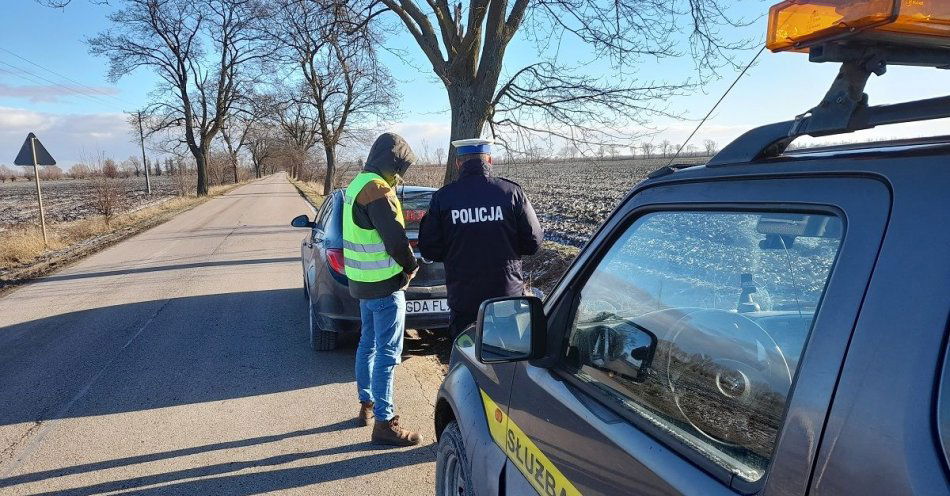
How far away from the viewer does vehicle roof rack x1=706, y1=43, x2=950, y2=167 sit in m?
1.12

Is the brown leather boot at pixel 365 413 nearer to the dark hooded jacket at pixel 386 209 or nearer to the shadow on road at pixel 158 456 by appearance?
the shadow on road at pixel 158 456

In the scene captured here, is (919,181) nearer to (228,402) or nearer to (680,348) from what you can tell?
(680,348)

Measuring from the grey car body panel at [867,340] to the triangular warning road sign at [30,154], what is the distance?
56.2 feet

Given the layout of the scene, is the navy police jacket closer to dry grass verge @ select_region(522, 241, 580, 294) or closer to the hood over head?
the hood over head

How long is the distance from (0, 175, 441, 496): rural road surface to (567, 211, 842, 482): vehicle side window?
6.78ft

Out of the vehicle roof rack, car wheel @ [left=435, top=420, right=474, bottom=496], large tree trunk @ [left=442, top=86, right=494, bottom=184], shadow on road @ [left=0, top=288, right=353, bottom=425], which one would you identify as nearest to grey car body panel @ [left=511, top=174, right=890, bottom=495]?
the vehicle roof rack

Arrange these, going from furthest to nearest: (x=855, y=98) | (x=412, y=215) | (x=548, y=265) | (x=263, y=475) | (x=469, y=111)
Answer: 1. (x=469, y=111)
2. (x=548, y=265)
3. (x=412, y=215)
4. (x=263, y=475)
5. (x=855, y=98)

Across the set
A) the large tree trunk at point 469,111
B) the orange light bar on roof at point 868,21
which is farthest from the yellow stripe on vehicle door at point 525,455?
the large tree trunk at point 469,111

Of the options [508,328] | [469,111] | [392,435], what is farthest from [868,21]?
[469,111]

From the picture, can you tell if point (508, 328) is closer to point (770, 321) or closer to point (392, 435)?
point (770, 321)

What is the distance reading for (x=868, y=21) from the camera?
3.48 feet

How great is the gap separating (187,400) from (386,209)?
Answer: 7.92 ft

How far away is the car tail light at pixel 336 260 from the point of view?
5.20 m

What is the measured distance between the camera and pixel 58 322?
7.06 metres
